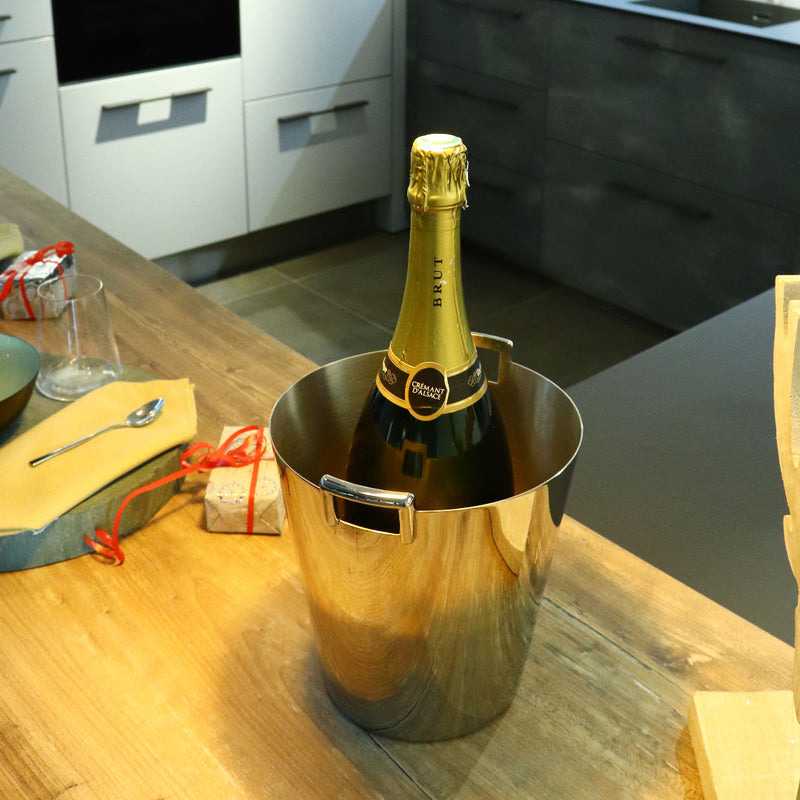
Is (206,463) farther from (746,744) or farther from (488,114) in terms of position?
(488,114)

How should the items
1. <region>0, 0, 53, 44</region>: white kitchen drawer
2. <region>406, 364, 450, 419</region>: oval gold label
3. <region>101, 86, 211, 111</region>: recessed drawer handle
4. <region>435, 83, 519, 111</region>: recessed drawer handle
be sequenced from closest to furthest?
1. <region>406, 364, 450, 419</region>: oval gold label
2. <region>0, 0, 53, 44</region>: white kitchen drawer
3. <region>101, 86, 211, 111</region>: recessed drawer handle
4. <region>435, 83, 519, 111</region>: recessed drawer handle

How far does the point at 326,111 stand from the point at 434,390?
2.76 meters

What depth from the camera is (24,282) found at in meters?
0.96

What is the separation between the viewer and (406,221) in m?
3.56

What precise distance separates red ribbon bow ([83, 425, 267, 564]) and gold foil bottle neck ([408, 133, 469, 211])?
283 millimetres

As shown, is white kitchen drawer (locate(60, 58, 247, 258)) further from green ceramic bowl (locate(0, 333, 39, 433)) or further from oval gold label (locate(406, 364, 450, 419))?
oval gold label (locate(406, 364, 450, 419))

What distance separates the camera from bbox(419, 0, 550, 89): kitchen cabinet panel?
2812 mm

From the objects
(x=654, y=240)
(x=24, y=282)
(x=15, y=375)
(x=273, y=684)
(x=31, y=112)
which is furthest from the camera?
(x=654, y=240)

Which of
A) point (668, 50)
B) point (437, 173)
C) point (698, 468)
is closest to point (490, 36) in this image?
point (668, 50)

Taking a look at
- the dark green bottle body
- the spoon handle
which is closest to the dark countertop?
the dark green bottle body

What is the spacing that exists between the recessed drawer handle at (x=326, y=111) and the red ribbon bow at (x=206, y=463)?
250 centimetres

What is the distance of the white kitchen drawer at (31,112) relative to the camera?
253 centimetres

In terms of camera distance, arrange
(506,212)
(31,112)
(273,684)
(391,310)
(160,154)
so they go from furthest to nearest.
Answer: (506,212) → (391,310) → (160,154) → (31,112) → (273,684)

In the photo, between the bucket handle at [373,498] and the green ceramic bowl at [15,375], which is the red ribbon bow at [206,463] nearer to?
the green ceramic bowl at [15,375]
